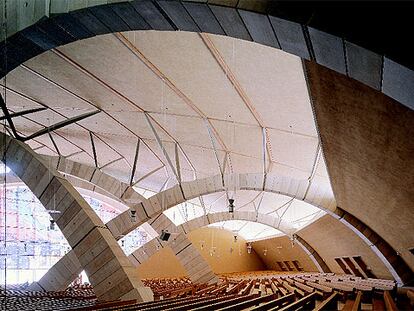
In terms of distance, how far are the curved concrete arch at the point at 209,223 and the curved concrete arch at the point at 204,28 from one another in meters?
22.9

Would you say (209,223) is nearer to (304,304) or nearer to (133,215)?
(133,215)

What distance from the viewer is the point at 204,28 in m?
6.39

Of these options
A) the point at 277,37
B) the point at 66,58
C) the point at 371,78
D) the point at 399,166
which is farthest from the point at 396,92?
the point at 66,58

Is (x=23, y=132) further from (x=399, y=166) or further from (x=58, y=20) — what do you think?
(x=399, y=166)

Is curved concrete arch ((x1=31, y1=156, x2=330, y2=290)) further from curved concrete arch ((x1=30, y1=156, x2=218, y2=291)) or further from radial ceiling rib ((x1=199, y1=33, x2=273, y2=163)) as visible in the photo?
radial ceiling rib ((x1=199, y1=33, x2=273, y2=163))

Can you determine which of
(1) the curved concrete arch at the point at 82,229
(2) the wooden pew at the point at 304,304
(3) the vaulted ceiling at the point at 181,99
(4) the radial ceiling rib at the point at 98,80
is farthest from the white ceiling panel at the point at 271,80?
(1) the curved concrete arch at the point at 82,229

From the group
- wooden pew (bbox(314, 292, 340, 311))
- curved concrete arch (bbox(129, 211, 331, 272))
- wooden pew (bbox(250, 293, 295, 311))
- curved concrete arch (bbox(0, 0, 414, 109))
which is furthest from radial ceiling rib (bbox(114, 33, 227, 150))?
curved concrete arch (bbox(129, 211, 331, 272))

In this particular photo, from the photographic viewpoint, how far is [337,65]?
200 inches

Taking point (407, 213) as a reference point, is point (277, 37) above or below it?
above

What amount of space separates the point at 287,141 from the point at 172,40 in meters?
7.58

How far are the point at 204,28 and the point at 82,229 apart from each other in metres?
11.4

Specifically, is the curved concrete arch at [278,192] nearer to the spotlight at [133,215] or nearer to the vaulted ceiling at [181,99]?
the spotlight at [133,215]

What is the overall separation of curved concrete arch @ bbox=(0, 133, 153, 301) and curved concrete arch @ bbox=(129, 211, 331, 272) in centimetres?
1447

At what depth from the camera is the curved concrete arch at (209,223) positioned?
32103 millimetres
